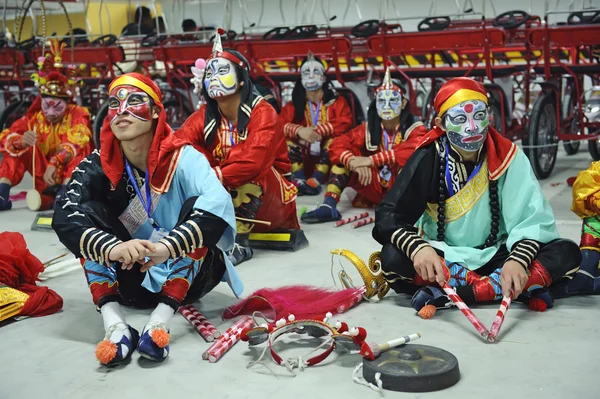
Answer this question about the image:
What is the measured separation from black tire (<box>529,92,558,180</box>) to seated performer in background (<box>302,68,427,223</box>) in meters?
1.37

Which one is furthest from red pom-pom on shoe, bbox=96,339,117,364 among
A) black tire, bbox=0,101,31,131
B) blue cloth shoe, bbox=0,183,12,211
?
black tire, bbox=0,101,31,131

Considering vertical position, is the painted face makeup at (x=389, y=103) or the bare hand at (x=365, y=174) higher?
the painted face makeup at (x=389, y=103)

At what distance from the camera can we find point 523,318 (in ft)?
10.7

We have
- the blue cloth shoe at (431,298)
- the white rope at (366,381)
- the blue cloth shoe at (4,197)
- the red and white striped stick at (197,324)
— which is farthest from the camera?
the blue cloth shoe at (4,197)

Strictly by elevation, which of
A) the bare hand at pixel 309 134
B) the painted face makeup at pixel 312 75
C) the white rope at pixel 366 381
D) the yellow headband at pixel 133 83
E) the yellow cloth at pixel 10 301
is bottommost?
the white rope at pixel 366 381

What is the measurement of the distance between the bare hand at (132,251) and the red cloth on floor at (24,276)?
29.9 inches

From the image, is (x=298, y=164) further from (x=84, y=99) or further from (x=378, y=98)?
(x=84, y=99)

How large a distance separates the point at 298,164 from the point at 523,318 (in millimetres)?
3775

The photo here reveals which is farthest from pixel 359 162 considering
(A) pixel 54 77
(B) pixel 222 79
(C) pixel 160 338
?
(C) pixel 160 338

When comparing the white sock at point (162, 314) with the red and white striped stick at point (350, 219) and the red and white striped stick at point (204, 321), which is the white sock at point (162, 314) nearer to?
the red and white striped stick at point (204, 321)

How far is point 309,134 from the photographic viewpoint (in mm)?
6543

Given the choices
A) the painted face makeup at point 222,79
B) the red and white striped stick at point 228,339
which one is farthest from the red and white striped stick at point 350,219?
the red and white striped stick at point 228,339

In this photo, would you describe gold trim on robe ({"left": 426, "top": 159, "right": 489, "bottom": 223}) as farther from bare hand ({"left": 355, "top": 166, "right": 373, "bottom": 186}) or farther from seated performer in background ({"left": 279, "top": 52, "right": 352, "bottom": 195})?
seated performer in background ({"left": 279, "top": 52, "right": 352, "bottom": 195})

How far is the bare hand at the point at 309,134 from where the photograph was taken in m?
6.54
